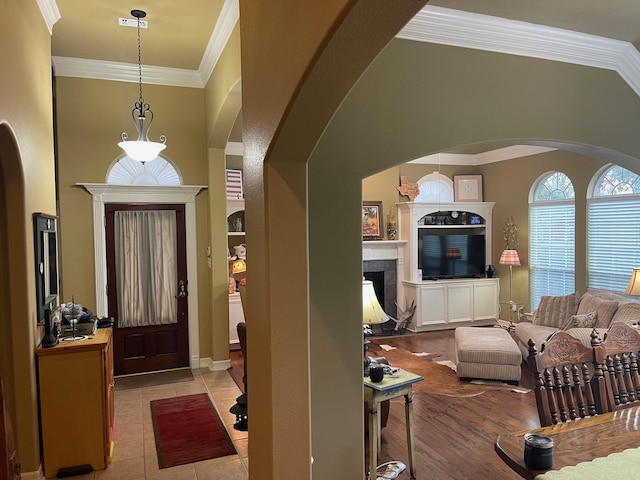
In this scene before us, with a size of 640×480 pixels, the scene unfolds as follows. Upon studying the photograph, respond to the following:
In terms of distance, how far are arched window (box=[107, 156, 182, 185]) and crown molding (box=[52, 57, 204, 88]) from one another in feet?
2.96

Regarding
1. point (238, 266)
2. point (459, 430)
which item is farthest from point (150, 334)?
point (459, 430)

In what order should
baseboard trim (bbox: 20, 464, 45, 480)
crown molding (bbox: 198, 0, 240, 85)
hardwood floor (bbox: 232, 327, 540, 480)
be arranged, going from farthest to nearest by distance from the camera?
crown molding (bbox: 198, 0, 240, 85), hardwood floor (bbox: 232, 327, 540, 480), baseboard trim (bbox: 20, 464, 45, 480)

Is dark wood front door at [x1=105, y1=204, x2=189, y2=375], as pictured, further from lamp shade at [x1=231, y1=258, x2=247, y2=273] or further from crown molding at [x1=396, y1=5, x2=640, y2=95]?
crown molding at [x1=396, y1=5, x2=640, y2=95]

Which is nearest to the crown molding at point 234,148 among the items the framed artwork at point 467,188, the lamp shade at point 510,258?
the framed artwork at point 467,188

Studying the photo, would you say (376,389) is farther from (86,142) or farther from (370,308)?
(86,142)

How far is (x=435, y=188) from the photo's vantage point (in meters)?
8.47

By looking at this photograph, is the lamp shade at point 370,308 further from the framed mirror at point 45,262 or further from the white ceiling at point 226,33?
the framed mirror at point 45,262

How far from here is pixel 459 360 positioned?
5.35 metres

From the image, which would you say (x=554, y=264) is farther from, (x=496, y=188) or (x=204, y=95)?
(x=204, y=95)

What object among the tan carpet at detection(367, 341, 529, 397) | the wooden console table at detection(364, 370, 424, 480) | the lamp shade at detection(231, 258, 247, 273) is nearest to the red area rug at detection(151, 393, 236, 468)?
the wooden console table at detection(364, 370, 424, 480)

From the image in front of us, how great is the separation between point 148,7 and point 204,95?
1.83m

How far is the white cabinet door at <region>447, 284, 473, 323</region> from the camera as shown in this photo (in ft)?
26.3

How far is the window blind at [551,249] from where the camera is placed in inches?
274

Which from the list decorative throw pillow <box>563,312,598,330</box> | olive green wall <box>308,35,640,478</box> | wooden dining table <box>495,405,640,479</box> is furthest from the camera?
decorative throw pillow <box>563,312,598,330</box>
